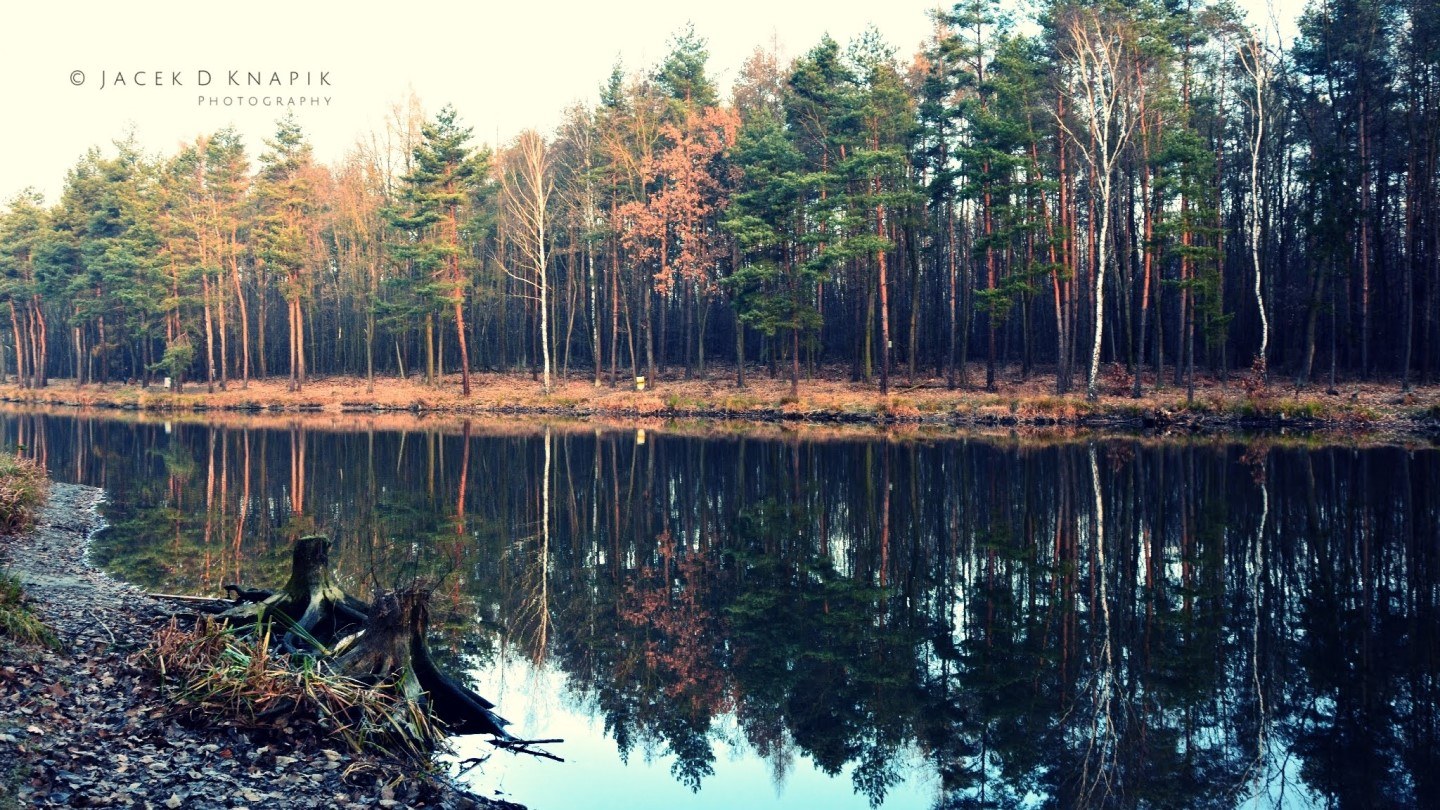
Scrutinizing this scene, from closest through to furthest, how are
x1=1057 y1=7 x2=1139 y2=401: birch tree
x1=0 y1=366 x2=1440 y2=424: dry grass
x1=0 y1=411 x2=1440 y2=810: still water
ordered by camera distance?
x1=0 y1=411 x2=1440 y2=810: still water → x1=0 y1=366 x2=1440 y2=424: dry grass → x1=1057 y1=7 x2=1139 y2=401: birch tree

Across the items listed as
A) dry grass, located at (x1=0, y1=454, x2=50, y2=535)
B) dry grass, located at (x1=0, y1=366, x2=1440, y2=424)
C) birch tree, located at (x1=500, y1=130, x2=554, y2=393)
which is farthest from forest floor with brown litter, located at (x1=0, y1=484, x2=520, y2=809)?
birch tree, located at (x1=500, y1=130, x2=554, y2=393)

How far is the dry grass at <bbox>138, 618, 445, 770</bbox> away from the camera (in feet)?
24.4

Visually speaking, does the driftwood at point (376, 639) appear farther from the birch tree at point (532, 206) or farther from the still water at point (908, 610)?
the birch tree at point (532, 206)

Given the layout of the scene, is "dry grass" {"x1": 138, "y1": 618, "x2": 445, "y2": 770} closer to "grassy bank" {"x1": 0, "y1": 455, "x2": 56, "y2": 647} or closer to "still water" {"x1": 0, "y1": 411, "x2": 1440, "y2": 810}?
"still water" {"x1": 0, "y1": 411, "x2": 1440, "y2": 810}

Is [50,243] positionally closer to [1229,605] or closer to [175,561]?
[175,561]

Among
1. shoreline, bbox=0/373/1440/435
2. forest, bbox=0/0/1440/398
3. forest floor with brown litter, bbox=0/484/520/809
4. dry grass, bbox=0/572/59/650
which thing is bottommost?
forest floor with brown litter, bbox=0/484/520/809

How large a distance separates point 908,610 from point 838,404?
28.7m

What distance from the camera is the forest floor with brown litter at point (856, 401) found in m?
34.6

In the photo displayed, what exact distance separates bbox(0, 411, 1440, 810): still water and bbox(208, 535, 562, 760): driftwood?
39 cm

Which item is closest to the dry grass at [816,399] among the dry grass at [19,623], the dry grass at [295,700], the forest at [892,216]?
the forest at [892,216]

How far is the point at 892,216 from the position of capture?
4381 cm

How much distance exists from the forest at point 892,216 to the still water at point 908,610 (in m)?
15.1

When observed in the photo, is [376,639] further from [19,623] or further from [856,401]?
[856,401]

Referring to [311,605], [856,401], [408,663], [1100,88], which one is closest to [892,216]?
[856,401]
